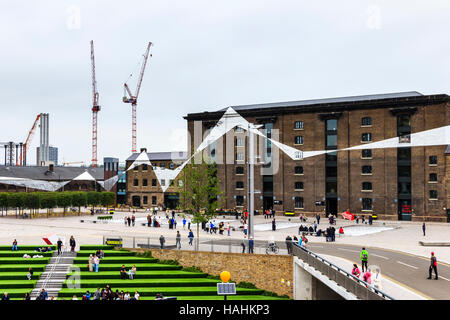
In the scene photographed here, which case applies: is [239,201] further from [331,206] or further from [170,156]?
[170,156]

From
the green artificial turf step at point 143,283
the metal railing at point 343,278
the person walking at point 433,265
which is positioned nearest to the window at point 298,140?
the metal railing at point 343,278

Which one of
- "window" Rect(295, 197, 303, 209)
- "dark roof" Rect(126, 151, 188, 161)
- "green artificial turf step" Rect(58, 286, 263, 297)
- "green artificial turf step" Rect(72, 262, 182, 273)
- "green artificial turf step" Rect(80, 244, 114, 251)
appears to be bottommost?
"green artificial turf step" Rect(58, 286, 263, 297)

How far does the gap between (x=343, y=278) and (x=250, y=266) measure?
12.8 m

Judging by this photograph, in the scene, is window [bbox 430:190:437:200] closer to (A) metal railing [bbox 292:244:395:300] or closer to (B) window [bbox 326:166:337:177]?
(B) window [bbox 326:166:337:177]

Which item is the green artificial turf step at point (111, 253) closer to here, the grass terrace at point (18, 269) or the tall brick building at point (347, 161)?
the grass terrace at point (18, 269)

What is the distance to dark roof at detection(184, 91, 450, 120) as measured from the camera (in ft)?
196

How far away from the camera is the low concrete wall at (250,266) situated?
30.8 m

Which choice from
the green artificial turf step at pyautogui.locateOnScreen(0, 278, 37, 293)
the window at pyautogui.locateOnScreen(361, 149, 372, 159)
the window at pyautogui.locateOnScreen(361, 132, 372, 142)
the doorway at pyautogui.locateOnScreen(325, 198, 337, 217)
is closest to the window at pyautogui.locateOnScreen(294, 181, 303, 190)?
the doorway at pyautogui.locateOnScreen(325, 198, 337, 217)

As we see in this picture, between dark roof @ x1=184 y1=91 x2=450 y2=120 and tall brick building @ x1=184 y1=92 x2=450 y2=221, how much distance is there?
133mm

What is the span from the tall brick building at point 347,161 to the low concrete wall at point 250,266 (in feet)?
78.3

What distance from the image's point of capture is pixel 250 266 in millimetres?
32031

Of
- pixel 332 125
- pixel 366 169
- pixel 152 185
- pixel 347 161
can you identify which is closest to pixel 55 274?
pixel 347 161

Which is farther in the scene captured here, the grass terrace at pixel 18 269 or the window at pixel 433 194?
the window at pixel 433 194
